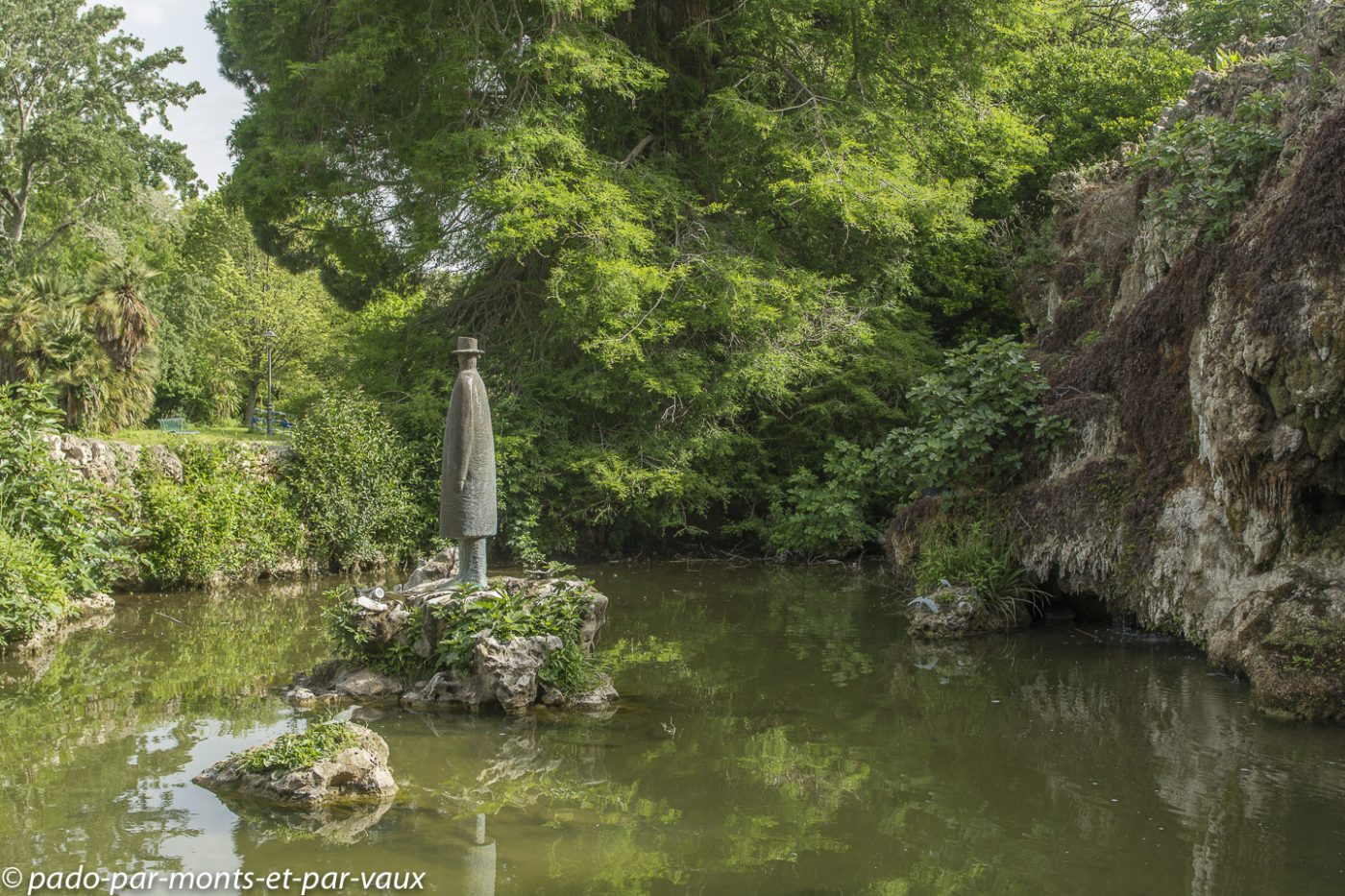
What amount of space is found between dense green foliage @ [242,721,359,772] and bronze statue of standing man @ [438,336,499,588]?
243 cm

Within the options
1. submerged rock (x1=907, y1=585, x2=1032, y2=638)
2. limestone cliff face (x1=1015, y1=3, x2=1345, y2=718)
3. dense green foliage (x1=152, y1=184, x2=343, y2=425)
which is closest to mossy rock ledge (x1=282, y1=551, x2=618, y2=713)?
submerged rock (x1=907, y1=585, x2=1032, y2=638)

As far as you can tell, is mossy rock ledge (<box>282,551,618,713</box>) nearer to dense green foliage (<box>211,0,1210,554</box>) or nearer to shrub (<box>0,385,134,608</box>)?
shrub (<box>0,385,134,608</box>)

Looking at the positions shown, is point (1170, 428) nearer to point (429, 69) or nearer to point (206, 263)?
point (429, 69)

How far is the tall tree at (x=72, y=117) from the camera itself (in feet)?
104

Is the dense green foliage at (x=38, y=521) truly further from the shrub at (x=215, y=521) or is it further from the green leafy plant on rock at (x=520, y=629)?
the green leafy plant on rock at (x=520, y=629)

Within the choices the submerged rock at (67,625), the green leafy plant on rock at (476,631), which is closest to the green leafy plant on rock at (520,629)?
the green leafy plant on rock at (476,631)

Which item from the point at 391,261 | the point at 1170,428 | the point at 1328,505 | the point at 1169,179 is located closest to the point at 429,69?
the point at 391,261

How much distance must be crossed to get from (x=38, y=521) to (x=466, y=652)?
17.2 ft

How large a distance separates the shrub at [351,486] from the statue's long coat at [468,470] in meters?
6.53

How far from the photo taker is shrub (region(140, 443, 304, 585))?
1364cm

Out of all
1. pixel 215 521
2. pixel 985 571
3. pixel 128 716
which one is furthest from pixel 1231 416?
pixel 215 521

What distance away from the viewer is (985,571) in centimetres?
1152

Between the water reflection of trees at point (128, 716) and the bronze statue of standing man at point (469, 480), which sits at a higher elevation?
the bronze statue of standing man at point (469, 480)

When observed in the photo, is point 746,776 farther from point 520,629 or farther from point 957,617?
point 957,617
